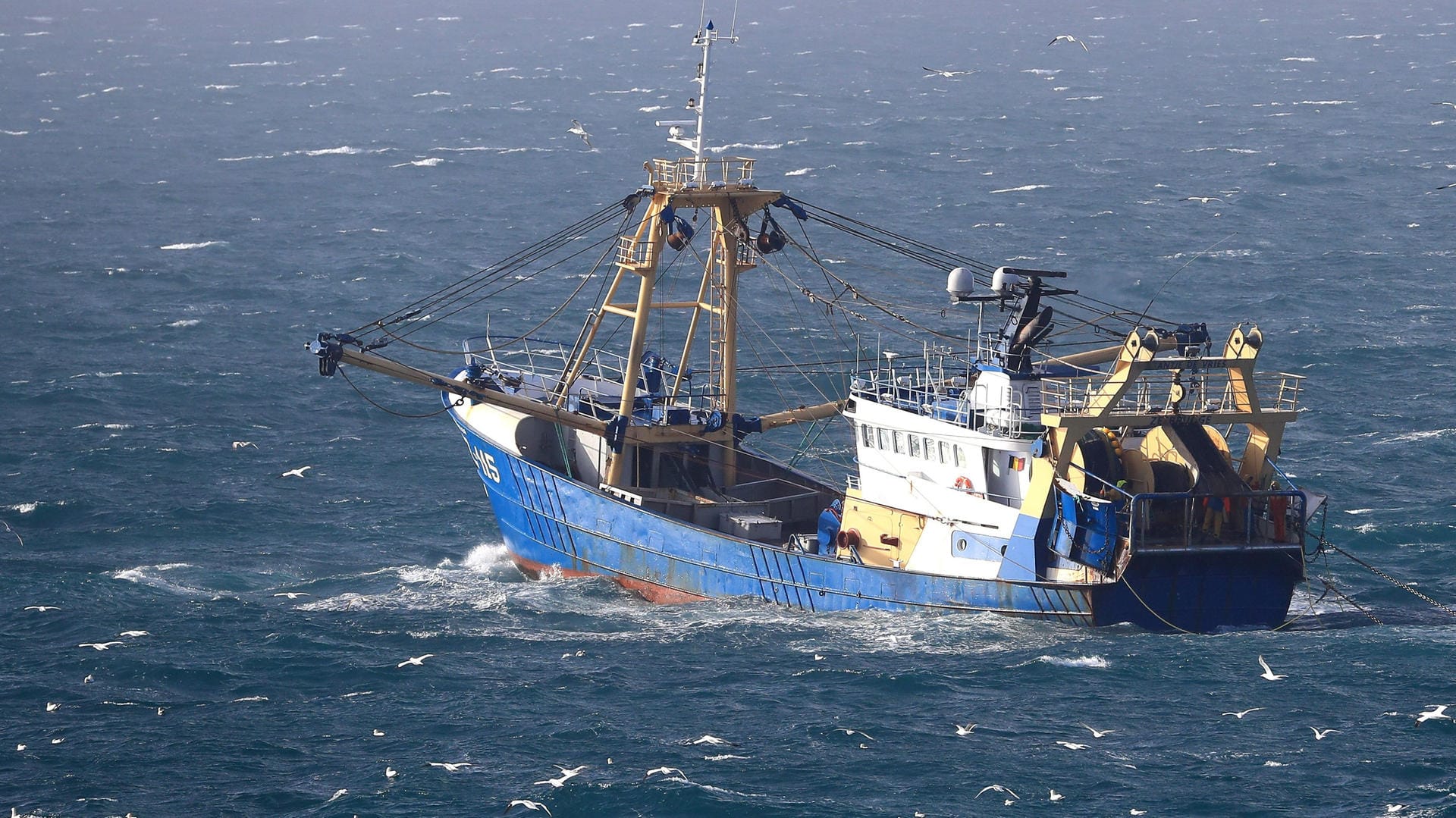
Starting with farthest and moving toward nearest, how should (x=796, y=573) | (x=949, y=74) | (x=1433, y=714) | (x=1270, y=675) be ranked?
(x=949, y=74)
(x=796, y=573)
(x=1270, y=675)
(x=1433, y=714)

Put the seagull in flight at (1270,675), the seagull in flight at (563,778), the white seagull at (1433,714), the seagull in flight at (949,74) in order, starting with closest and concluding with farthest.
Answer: the seagull in flight at (563,778) → the white seagull at (1433,714) → the seagull in flight at (1270,675) → the seagull in flight at (949,74)

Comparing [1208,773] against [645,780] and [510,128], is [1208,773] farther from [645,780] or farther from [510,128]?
[510,128]

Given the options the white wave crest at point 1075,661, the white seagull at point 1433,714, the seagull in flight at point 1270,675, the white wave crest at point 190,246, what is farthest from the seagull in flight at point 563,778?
the white wave crest at point 190,246

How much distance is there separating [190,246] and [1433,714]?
72.5 m

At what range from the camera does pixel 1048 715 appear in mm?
36219

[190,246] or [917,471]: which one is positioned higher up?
[190,246]

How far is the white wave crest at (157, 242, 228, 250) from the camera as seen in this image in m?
92.3

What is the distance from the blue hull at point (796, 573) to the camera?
131ft

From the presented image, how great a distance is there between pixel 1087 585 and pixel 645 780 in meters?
11.7

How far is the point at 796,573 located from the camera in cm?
4422

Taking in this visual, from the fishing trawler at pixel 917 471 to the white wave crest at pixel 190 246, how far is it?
4413cm

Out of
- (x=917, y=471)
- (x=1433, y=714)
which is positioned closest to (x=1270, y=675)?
(x=1433, y=714)

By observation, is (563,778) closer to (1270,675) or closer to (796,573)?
(796,573)

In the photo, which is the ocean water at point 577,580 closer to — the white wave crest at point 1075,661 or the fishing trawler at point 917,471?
the white wave crest at point 1075,661
